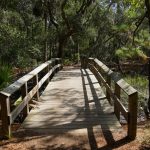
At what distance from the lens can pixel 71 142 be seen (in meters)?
6.36

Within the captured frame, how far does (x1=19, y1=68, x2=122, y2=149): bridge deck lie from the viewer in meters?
7.13

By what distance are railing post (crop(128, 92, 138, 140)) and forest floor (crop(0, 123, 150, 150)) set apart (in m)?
0.12

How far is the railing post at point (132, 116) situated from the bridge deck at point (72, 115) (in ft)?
2.31

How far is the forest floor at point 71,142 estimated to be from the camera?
19.9 feet

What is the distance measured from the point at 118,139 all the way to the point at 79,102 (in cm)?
352

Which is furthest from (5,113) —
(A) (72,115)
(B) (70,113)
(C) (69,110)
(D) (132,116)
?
(C) (69,110)

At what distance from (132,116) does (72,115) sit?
7.31 feet

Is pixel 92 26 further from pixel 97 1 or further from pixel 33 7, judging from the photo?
pixel 33 7

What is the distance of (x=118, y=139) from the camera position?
6.45 metres

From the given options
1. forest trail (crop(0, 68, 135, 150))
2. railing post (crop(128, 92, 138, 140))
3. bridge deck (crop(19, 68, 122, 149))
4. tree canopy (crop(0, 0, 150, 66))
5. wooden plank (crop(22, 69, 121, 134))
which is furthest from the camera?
tree canopy (crop(0, 0, 150, 66))

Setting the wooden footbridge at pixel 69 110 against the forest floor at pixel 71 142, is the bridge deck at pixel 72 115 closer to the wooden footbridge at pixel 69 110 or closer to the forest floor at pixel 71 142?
the wooden footbridge at pixel 69 110

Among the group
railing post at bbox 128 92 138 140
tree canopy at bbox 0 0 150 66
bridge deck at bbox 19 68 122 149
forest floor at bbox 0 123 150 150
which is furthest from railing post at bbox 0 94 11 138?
tree canopy at bbox 0 0 150 66

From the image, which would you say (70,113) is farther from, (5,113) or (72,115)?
(5,113)

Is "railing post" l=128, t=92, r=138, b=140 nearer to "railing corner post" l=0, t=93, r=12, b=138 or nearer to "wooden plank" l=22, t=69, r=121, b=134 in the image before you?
"wooden plank" l=22, t=69, r=121, b=134
